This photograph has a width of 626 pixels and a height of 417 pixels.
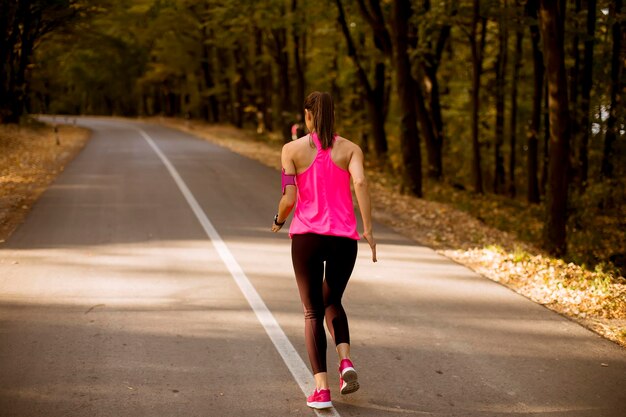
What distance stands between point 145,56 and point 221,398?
66529 millimetres

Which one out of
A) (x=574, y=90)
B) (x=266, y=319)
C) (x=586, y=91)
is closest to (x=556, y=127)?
(x=266, y=319)

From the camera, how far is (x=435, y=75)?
1066 inches

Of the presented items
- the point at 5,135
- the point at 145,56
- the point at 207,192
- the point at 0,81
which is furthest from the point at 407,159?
the point at 145,56

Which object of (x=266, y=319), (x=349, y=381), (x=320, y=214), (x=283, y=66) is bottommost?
(x=266, y=319)

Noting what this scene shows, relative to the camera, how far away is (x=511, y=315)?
794 cm

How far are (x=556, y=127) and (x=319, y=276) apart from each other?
1025 centimetres

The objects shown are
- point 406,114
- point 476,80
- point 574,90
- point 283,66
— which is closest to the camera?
point 406,114

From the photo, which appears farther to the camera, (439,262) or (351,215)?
(439,262)

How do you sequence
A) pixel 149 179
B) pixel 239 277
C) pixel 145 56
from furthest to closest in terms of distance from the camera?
pixel 145 56 → pixel 149 179 → pixel 239 277

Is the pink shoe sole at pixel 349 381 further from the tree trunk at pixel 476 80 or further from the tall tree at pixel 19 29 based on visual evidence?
the tall tree at pixel 19 29

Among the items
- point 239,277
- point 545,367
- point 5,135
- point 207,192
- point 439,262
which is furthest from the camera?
point 5,135

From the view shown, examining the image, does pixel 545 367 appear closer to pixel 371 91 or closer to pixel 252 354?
pixel 252 354

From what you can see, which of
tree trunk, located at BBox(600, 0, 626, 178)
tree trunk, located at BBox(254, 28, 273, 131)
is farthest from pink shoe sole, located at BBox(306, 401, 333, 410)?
tree trunk, located at BBox(254, 28, 273, 131)

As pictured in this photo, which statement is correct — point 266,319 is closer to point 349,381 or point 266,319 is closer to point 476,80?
point 349,381
